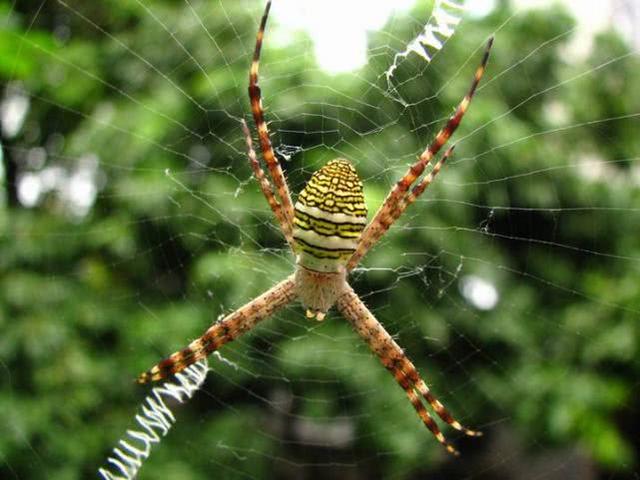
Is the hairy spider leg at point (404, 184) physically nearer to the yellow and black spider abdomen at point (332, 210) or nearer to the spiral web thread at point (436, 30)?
the yellow and black spider abdomen at point (332, 210)

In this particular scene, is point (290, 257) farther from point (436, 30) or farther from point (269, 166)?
point (436, 30)

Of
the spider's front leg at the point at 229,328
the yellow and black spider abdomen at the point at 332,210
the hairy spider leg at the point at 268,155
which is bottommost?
the spider's front leg at the point at 229,328

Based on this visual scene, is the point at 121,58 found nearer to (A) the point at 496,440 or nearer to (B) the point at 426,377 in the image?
(B) the point at 426,377

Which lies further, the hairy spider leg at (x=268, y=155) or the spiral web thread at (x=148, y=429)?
the spiral web thread at (x=148, y=429)

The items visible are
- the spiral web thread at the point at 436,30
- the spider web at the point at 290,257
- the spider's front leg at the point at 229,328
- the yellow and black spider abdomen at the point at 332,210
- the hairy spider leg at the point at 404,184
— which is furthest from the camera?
the spider web at the point at 290,257

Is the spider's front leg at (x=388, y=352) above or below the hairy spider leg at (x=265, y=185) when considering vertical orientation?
below

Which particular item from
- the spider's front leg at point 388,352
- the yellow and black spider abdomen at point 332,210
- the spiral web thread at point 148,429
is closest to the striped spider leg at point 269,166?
the yellow and black spider abdomen at point 332,210

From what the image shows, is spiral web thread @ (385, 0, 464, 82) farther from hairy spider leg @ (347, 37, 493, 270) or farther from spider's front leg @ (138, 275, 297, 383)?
spider's front leg @ (138, 275, 297, 383)
